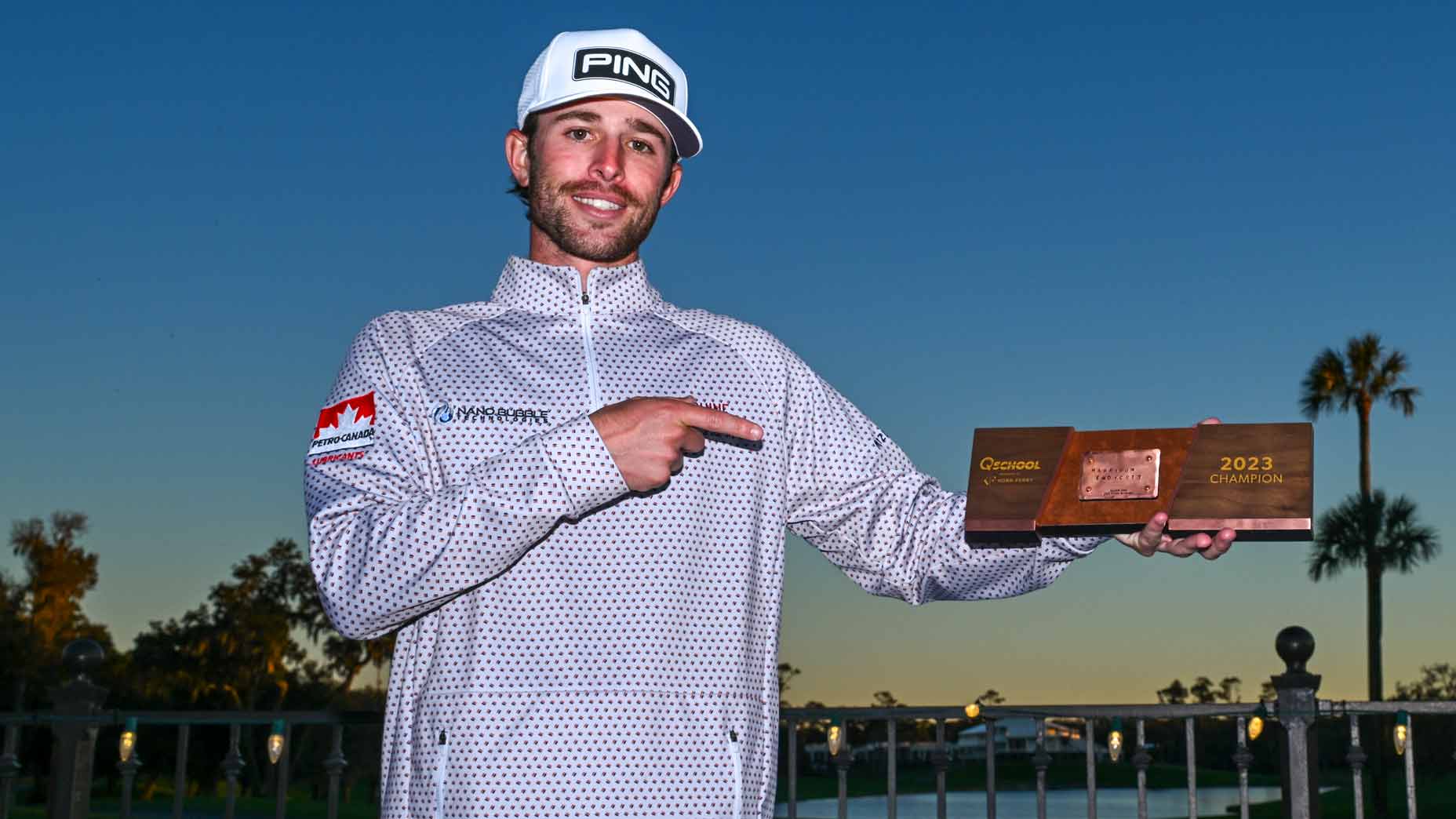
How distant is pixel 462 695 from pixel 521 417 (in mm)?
436

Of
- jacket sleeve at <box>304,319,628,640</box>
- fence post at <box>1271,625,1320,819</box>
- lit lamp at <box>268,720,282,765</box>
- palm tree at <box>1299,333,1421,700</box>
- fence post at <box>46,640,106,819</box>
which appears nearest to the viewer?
jacket sleeve at <box>304,319,628,640</box>

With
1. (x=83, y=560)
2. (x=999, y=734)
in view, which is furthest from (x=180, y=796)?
(x=83, y=560)

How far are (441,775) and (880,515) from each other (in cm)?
90

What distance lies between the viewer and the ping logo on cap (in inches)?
94.8

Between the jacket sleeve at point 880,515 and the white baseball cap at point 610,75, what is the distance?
1.69ft

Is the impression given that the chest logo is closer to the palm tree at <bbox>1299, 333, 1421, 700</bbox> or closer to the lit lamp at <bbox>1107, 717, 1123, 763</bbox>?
the lit lamp at <bbox>1107, 717, 1123, 763</bbox>

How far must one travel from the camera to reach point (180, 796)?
7.12m

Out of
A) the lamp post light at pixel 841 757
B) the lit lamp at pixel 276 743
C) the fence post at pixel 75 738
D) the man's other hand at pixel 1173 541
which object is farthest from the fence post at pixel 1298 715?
the fence post at pixel 75 738

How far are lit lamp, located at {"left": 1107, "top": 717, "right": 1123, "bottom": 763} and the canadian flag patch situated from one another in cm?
554

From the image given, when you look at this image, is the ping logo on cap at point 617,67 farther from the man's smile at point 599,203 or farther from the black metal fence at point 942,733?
the black metal fence at point 942,733

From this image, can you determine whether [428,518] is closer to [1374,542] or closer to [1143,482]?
[1143,482]

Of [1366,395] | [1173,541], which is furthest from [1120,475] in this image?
[1366,395]

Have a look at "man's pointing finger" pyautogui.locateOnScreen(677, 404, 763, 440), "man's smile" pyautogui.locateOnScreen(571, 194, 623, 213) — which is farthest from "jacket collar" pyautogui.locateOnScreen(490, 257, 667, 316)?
"man's pointing finger" pyautogui.locateOnScreen(677, 404, 763, 440)

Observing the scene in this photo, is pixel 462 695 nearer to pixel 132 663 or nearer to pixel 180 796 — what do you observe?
pixel 180 796
